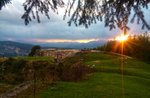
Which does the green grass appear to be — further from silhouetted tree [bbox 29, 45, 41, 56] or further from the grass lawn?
silhouetted tree [bbox 29, 45, 41, 56]

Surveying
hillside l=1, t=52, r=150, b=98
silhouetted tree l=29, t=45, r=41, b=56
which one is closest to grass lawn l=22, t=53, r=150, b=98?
hillside l=1, t=52, r=150, b=98

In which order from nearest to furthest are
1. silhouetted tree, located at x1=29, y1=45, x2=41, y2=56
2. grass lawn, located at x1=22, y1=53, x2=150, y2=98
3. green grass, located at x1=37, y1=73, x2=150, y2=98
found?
green grass, located at x1=37, y1=73, x2=150, y2=98 → grass lawn, located at x1=22, y1=53, x2=150, y2=98 → silhouetted tree, located at x1=29, y1=45, x2=41, y2=56

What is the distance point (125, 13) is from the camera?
33.5 feet

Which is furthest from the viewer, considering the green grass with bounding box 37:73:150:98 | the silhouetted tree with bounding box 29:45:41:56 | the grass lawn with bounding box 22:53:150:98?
the silhouetted tree with bounding box 29:45:41:56

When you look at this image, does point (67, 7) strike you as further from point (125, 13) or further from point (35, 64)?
point (35, 64)

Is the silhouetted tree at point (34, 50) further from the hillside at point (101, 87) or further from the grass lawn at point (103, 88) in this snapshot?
the grass lawn at point (103, 88)

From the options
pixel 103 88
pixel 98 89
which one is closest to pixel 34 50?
pixel 103 88

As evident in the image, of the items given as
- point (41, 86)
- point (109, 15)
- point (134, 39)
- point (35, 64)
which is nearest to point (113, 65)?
point (35, 64)

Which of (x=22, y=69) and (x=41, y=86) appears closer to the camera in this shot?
(x=41, y=86)

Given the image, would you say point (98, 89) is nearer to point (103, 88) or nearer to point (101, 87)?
point (103, 88)

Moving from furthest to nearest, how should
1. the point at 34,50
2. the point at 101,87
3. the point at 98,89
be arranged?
the point at 34,50 < the point at 101,87 < the point at 98,89

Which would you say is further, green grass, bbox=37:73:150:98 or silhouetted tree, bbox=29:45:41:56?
silhouetted tree, bbox=29:45:41:56

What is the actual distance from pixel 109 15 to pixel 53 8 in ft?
4.42

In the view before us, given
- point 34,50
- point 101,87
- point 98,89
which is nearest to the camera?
point 98,89
